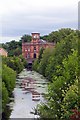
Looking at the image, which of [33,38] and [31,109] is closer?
[31,109]

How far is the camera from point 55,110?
84.1 feet

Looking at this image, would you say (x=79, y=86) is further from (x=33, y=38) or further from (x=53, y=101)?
(x=33, y=38)

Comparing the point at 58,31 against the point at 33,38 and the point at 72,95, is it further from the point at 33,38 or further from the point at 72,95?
the point at 72,95

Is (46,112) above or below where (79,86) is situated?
below

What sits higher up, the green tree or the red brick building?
the green tree

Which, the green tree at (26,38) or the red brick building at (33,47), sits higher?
the green tree at (26,38)

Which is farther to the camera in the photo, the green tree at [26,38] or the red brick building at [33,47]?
the green tree at [26,38]

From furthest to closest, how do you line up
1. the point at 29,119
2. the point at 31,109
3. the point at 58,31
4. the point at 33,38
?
1. the point at 33,38
2. the point at 58,31
3. the point at 31,109
4. the point at 29,119

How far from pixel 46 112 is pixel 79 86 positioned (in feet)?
12.5

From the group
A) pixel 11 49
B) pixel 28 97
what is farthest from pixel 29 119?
pixel 11 49

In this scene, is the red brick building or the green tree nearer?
the red brick building

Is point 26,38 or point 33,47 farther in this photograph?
point 26,38

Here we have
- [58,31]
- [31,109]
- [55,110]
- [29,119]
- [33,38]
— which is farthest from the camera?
[33,38]

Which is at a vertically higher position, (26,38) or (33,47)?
(26,38)
